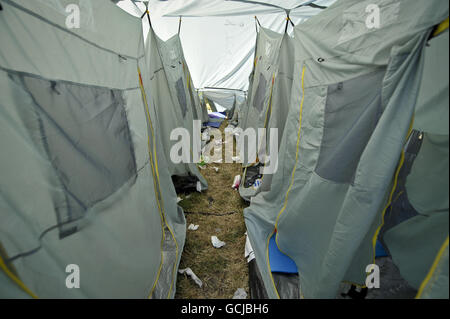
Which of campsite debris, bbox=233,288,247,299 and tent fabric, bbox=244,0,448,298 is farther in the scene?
campsite debris, bbox=233,288,247,299

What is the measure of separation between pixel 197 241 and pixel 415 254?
138 cm

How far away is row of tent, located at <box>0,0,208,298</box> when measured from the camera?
57 centimetres

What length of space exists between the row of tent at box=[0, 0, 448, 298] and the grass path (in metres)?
0.15

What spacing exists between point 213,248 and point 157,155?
894 millimetres

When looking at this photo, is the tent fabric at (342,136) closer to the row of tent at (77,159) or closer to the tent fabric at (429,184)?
the tent fabric at (429,184)

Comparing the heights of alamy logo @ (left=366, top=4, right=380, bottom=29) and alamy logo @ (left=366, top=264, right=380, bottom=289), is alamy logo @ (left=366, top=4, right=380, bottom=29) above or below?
above

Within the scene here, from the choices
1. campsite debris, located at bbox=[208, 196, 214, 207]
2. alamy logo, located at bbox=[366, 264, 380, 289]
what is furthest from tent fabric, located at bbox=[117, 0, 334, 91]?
alamy logo, located at bbox=[366, 264, 380, 289]

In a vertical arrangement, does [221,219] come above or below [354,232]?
below

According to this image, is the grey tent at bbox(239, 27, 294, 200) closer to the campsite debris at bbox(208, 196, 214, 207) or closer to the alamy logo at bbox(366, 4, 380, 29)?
the campsite debris at bbox(208, 196, 214, 207)

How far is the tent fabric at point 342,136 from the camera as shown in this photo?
685mm
